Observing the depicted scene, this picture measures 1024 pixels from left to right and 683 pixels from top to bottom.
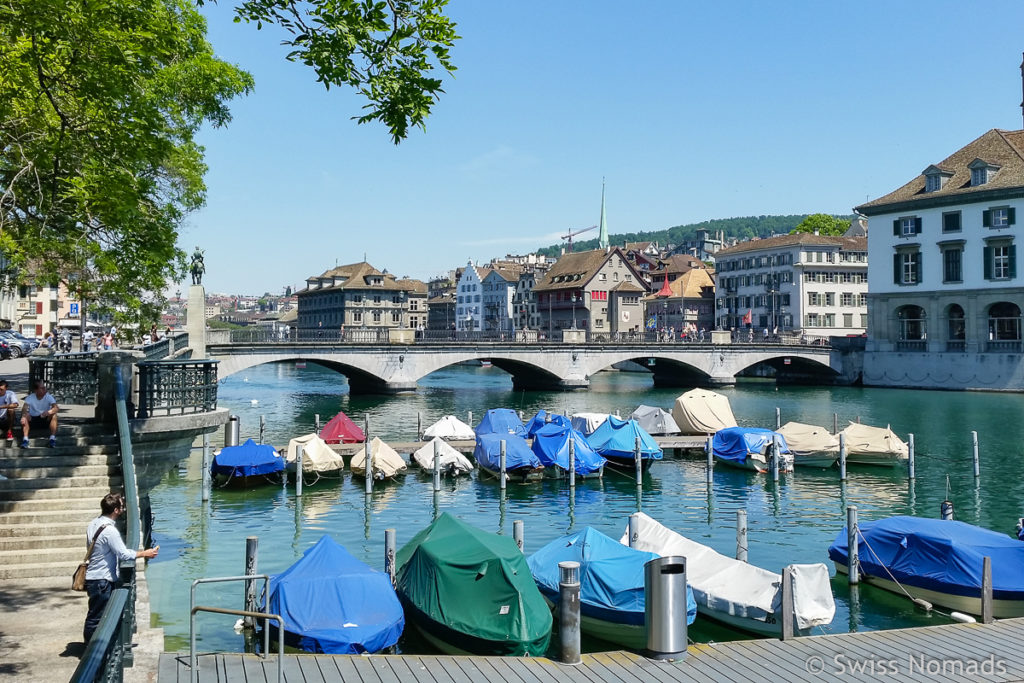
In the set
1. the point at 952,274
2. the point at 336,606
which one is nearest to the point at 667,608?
the point at 336,606

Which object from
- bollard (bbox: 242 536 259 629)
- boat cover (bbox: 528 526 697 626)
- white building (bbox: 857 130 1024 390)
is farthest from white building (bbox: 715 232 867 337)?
bollard (bbox: 242 536 259 629)

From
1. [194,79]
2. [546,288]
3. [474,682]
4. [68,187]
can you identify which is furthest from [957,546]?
[546,288]

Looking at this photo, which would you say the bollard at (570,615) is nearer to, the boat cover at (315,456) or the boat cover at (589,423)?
the boat cover at (315,456)

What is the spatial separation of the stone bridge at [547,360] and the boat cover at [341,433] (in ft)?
97.7

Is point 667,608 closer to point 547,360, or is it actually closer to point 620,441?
point 620,441

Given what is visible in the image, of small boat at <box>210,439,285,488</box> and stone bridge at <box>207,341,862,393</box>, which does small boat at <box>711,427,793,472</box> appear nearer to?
small boat at <box>210,439,285,488</box>

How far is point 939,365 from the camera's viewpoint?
86.8m

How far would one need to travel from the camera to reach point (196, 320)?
42219 mm

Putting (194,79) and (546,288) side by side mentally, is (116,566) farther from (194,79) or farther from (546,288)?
(546,288)

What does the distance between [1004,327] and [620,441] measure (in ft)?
205

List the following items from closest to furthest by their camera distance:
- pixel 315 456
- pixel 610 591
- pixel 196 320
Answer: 1. pixel 610 591
2. pixel 315 456
3. pixel 196 320

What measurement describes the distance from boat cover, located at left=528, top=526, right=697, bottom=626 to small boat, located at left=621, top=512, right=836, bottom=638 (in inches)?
29.6

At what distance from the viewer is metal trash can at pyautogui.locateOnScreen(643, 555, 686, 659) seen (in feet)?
46.5

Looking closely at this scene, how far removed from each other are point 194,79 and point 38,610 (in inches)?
706
